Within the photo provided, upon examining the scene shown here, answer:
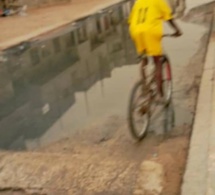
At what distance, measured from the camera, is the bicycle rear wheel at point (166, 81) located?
6.82 meters

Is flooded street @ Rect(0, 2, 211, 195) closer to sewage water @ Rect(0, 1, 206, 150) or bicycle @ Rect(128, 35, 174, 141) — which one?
sewage water @ Rect(0, 1, 206, 150)

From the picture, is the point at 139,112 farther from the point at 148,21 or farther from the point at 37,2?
the point at 37,2

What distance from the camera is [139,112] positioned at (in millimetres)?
6148

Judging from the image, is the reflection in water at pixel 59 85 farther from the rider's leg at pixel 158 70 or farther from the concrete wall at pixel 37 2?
the concrete wall at pixel 37 2

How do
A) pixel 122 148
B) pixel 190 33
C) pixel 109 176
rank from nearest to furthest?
pixel 109 176, pixel 122 148, pixel 190 33

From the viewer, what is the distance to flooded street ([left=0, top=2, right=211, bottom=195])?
4.59 metres

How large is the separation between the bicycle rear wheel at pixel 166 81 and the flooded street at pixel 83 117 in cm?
28

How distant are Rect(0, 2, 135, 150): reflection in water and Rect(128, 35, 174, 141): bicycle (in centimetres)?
107

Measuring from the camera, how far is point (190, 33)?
49.1 ft

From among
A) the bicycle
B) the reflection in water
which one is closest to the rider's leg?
the bicycle

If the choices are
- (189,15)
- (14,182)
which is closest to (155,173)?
(14,182)

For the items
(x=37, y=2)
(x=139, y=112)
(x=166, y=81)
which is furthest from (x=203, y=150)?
(x=37, y=2)

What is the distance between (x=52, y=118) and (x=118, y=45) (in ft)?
22.6

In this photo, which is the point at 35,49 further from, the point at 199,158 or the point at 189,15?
the point at 199,158
